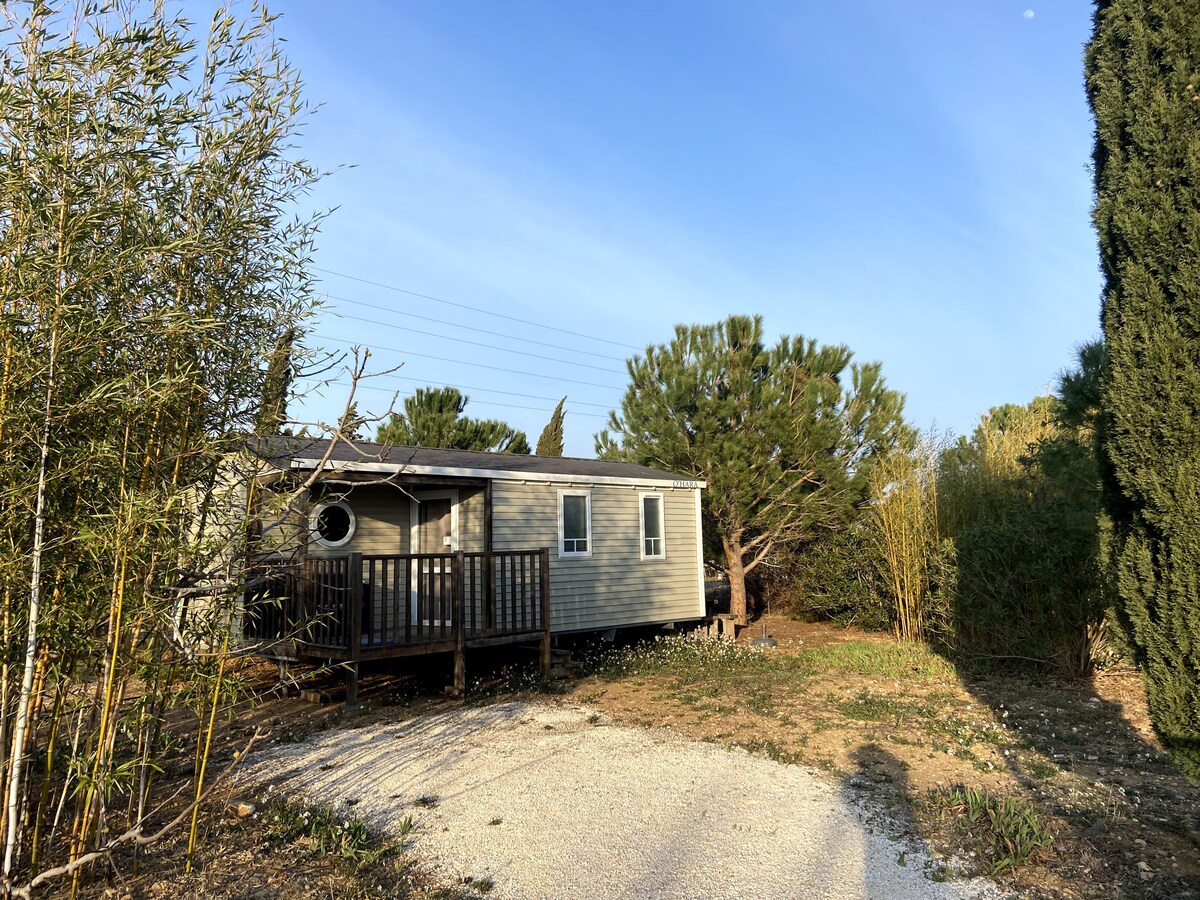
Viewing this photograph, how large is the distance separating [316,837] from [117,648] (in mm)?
1698

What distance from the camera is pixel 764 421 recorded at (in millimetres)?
12641

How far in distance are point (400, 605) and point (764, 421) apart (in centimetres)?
644

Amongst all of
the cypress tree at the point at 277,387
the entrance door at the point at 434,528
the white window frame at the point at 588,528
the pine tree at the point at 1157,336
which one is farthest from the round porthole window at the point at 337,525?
the pine tree at the point at 1157,336

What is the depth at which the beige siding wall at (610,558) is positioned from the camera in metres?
10.1

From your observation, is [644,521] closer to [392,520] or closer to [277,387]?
[392,520]

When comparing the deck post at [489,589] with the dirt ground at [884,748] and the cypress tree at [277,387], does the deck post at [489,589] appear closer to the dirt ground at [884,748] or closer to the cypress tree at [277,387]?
the dirt ground at [884,748]

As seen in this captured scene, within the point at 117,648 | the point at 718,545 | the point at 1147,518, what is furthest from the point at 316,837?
the point at 718,545

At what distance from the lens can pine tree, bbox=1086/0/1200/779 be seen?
373 centimetres

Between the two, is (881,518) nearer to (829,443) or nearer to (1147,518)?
(829,443)

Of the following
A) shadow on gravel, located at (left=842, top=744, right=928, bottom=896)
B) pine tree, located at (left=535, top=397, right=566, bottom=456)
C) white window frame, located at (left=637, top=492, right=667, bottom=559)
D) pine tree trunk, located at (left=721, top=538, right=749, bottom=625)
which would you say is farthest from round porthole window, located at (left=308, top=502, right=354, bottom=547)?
pine tree, located at (left=535, top=397, right=566, bottom=456)

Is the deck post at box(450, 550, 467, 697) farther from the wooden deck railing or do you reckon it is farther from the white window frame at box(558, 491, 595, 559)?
the white window frame at box(558, 491, 595, 559)

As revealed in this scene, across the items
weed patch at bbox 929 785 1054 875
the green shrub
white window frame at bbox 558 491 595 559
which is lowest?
weed patch at bbox 929 785 1054 875

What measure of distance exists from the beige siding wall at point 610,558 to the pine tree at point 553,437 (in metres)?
11.9

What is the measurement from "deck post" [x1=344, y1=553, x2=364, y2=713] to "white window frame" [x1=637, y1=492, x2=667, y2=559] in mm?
5036
